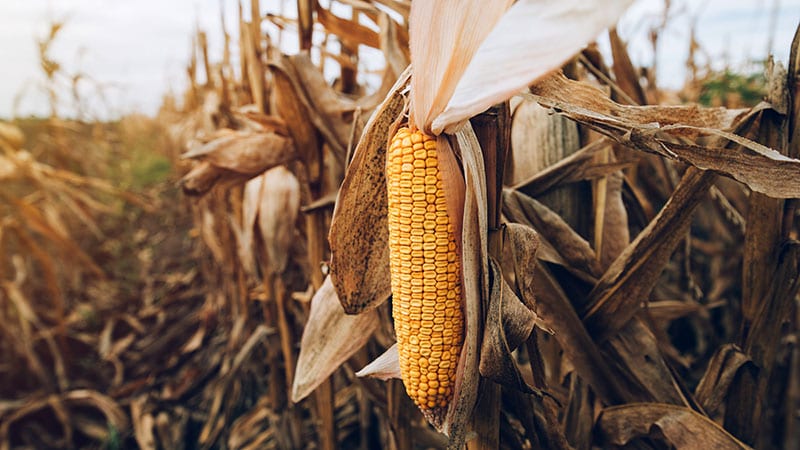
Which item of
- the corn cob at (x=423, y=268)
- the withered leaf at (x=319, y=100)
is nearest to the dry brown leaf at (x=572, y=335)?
the corn cob at (x=423, y=268)

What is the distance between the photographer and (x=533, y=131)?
120 centimetres

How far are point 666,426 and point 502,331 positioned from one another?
Answer: 504 mm

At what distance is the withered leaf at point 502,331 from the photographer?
29.3 inches

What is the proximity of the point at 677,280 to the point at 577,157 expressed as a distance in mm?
1906

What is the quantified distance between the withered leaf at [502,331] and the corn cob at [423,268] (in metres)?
0.05

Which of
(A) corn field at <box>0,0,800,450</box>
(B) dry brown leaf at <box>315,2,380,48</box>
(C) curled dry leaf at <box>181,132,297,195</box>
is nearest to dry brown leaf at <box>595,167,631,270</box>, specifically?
(A) corn field at <box>0,0,800,450</box>

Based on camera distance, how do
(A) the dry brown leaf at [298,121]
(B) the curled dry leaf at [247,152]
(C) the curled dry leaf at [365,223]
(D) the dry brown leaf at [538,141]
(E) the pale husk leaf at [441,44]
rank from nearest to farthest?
(E) the pale husk leaf at [441,44]
(C) the curled dry leaf at [365,223]
(D) the dry brown leaf at [538,141]
(A) the dry brown leaf at [298,121]
(B) the curled dry leaf at [247,152]

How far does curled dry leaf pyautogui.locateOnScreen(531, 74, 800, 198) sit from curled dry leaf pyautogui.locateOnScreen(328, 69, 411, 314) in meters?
0.27

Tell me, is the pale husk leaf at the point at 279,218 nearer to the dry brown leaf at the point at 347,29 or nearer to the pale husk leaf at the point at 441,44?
the dry brown leaf at the point at 347,29

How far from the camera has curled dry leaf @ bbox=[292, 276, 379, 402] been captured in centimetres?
117

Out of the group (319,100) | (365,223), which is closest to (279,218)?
(319,100)

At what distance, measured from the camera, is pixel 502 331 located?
0.76 meters

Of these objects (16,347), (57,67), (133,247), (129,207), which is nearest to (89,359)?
(16,347)

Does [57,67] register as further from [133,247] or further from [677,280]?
[677,280]
